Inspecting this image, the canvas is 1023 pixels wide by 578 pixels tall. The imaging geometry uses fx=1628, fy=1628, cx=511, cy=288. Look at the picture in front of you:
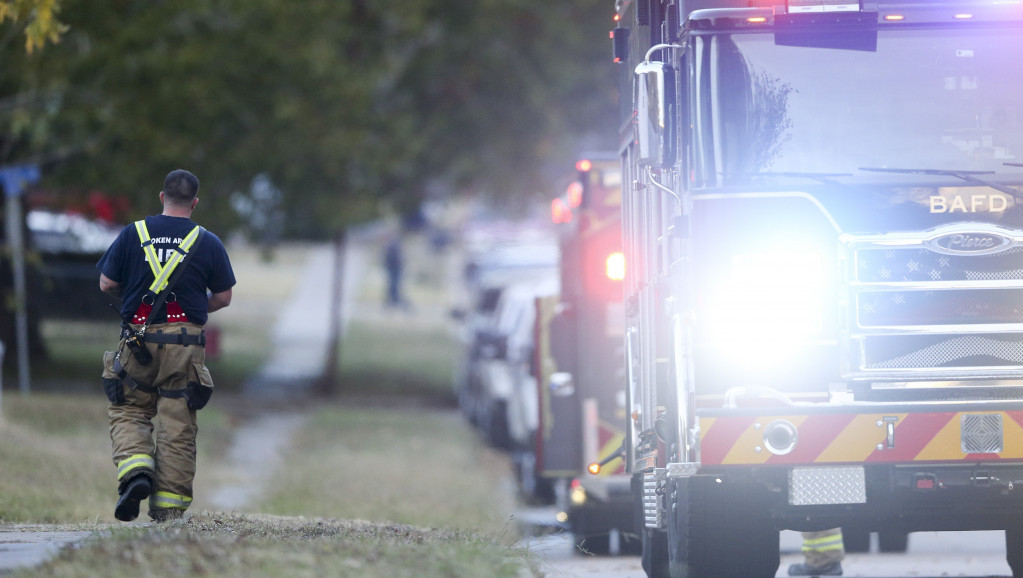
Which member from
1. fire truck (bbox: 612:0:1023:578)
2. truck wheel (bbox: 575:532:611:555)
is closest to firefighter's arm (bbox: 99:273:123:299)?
fire truck (bbox: 612:0:1023:578)

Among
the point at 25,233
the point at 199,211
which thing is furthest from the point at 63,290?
the point at 199,211

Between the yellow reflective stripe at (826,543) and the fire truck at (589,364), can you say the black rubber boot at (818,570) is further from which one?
the fire truck at (589,364)

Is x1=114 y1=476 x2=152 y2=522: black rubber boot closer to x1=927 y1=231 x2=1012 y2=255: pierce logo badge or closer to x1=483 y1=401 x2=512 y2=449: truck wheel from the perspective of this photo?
x1=927 y1=231 x2=1012 y2=255: pierce logo badge

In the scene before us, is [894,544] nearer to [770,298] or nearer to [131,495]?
[770,298]

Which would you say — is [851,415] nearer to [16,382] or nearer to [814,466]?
[814,466]

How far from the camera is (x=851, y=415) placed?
7.23m

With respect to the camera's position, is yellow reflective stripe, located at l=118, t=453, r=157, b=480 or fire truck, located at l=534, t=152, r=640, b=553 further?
fire truck, located at l=534, t=152, r=640, b=553

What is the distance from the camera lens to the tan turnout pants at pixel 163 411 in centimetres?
845

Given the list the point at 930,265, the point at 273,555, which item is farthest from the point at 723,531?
the point at 273,555

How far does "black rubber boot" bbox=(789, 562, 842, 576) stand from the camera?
32.5 feet

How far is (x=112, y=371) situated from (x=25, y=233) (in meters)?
16.3

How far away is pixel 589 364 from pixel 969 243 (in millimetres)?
5075

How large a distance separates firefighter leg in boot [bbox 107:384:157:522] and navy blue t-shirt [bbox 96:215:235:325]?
1.48 ft

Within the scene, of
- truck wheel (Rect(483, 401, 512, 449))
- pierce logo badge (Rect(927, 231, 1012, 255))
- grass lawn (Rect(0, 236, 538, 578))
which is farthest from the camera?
truck wheel (Rect(483, 401, 512, 449))
